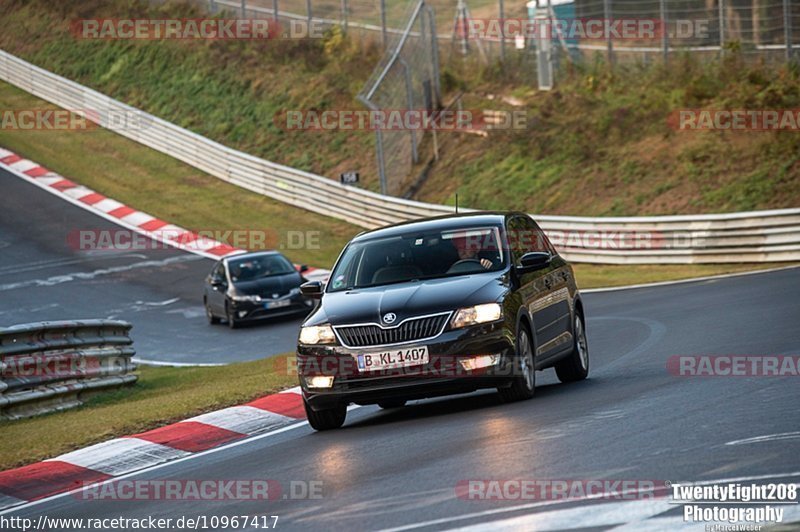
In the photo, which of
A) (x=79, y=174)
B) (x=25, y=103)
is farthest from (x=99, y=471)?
(x=25, y=103)

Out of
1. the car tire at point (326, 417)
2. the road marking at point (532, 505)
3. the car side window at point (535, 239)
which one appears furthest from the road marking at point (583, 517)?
the car side window at point (535, 239)

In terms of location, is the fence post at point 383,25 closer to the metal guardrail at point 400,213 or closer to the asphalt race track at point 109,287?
the metal guardrail at point 400,213

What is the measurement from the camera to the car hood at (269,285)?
26281 mm

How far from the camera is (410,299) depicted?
11.2 m

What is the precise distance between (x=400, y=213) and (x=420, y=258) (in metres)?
23.4

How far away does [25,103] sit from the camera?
164 ft

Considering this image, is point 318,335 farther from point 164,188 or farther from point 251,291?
point 164,188

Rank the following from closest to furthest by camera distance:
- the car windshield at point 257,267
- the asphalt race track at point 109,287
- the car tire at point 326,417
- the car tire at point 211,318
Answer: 1. the car tire at point 326,417
2. the asphalt race track at point 109,287
3. the car tire at point 211,318
4. the car windshield at point 257,267

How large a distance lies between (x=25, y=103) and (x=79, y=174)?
762cm

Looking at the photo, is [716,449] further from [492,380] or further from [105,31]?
[105,31]

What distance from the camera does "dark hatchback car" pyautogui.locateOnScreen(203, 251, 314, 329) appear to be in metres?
26.1

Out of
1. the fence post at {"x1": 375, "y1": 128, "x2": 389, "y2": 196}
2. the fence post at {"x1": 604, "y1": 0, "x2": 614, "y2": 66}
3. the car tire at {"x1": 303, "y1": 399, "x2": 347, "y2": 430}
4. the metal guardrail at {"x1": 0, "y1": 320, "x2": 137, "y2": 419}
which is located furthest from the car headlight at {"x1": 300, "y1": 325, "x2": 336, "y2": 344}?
the fence post at {"x1": 604, "y1": 0, "x2": 614, "y2": 66}

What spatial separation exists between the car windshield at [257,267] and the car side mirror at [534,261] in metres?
15.5

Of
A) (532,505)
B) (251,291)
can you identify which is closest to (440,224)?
(532,505)
